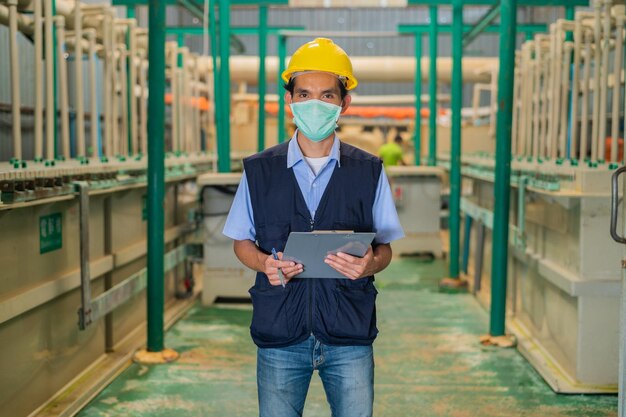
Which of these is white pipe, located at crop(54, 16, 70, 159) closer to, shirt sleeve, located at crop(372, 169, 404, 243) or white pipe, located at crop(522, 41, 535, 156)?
shirt sleeve, located at crop(372, 169, 404, 243)

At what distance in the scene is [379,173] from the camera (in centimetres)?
255

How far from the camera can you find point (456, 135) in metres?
7.95

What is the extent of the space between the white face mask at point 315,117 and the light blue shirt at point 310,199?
0.07 metres

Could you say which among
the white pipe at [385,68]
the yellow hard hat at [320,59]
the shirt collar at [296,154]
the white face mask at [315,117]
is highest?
the white pipe at [385,68]

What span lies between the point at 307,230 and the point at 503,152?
11.2ft

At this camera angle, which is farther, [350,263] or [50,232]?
[50,232]

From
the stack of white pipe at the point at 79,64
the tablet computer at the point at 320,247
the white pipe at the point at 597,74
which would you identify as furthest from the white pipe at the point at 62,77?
the white pipe at the point at 597,74

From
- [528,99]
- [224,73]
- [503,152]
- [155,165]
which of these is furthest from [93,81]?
[528,99]

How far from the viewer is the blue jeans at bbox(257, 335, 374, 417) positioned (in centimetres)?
246

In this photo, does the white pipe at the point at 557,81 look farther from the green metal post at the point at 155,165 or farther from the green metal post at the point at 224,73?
the green metal post at the point at 155,165

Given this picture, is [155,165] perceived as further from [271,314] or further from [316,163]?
[271,314]

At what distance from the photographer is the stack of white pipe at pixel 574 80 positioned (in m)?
5.73

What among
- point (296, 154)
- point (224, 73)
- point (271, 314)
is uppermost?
point (224, 73)

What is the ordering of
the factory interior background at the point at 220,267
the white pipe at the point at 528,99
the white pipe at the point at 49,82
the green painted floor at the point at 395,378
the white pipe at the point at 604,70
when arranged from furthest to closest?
the white pipe at the point at 528,99 < the white pipe at the point at 604,70 < the white pipe at the point at 49,82 < the green painted floor at the point at 395,378 < the factory interior background at the point at 220,267
